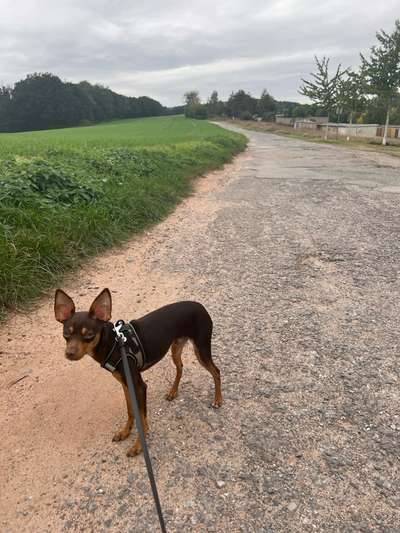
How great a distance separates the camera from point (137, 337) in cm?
266

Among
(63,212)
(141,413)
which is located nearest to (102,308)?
(141,413)

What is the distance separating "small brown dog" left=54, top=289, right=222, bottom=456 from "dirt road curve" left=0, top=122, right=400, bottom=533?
0.94 ft

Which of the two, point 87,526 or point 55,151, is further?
point 55,151

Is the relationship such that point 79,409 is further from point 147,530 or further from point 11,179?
point 11,179

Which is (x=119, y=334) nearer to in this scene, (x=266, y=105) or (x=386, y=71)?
(x=386, y=71)

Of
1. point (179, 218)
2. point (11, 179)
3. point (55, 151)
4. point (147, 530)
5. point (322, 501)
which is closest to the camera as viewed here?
point (147, 530)

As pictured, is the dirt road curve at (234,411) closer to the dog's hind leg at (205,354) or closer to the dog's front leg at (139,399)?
the dog's front leg at (139,399)

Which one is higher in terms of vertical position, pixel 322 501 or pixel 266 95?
pixel 266 95

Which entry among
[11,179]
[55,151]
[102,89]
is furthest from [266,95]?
[11,179]

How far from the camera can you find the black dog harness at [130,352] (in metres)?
2.53

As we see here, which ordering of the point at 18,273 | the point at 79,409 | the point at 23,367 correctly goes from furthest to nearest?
the point at 18,273 < the point at 23,367 < the point at 79,409

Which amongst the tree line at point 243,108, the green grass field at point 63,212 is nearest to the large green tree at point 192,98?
the tree line at point 243,108

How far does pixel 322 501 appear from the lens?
2.33 meters

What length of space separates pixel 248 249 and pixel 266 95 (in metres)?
110
